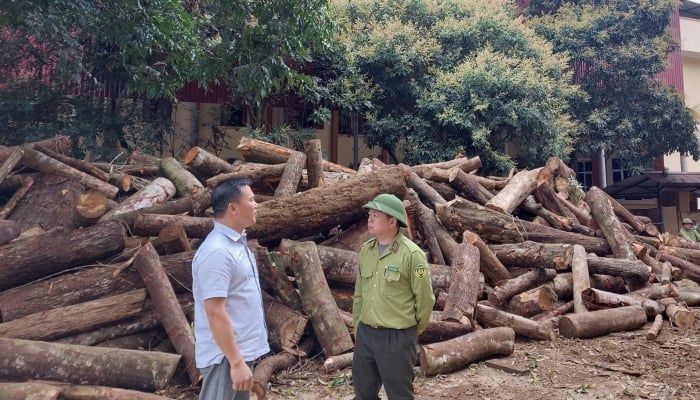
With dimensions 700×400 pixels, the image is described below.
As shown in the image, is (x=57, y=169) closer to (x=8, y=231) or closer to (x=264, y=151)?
(x=8, y=231)

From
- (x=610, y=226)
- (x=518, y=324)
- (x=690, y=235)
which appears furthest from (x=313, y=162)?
(x=690, y=235)

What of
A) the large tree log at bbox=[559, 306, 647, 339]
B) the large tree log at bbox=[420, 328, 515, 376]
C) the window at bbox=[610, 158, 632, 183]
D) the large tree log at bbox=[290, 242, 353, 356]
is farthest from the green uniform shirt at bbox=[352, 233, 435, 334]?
the window at bbox=[610, 158, 632, 183]

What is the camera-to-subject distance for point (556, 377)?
4.93m

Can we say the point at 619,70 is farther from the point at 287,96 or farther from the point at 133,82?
the point at 133,82

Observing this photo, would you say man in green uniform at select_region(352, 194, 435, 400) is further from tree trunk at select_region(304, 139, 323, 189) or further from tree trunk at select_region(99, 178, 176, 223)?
tree trunk at select_region(304, 139, 323, 189)

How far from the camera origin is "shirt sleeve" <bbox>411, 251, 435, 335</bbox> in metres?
3.40

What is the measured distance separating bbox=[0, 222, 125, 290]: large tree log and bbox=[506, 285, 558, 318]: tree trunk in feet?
16.3

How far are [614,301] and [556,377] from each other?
8.12 feet

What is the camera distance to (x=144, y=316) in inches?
215

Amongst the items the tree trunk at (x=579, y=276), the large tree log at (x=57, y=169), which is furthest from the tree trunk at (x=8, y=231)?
the tree trunk at (x=579, y=276)

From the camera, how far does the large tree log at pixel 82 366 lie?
4.43 metres

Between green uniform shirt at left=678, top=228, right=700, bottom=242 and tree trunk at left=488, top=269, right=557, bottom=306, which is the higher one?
green uniform shirt at left=678, top=228, right=700, bottom=242

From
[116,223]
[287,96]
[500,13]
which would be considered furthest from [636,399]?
[500,13]

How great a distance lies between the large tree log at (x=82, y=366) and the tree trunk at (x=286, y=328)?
1.14 meters
